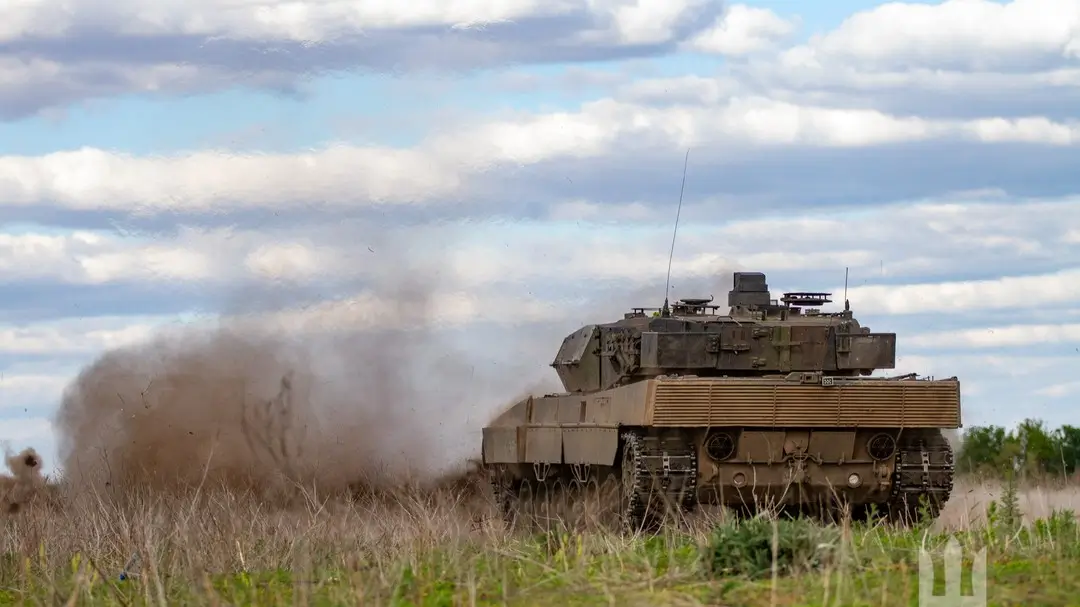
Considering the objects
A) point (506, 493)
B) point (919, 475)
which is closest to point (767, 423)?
point (919, 475)

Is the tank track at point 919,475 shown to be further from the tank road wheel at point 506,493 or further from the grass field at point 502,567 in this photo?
the tank road wheel at point 506,493

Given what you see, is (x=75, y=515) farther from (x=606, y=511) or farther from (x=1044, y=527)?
(x=1044, y=527)

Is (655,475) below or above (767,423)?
below

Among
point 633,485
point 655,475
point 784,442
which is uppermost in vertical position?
point 784,442

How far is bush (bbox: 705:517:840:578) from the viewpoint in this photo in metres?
10.5

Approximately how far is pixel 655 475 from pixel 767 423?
4.06 ft

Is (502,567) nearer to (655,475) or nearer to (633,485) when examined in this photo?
(655,475)

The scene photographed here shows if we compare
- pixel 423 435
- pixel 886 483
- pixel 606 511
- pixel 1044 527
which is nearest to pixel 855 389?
pixel 886 483

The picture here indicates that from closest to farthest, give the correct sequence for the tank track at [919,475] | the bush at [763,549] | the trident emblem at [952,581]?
the trident emblem at [952,581] < the bush at [763,549] < the tank track at [919,475]

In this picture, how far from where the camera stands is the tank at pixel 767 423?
59.2ft

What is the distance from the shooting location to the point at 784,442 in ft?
59.8

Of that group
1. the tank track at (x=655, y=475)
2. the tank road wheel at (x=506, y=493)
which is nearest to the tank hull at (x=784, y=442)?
the tank track at (x=655, y=475)

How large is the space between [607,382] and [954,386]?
14.7 feet

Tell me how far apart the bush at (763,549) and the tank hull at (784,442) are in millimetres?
6677
